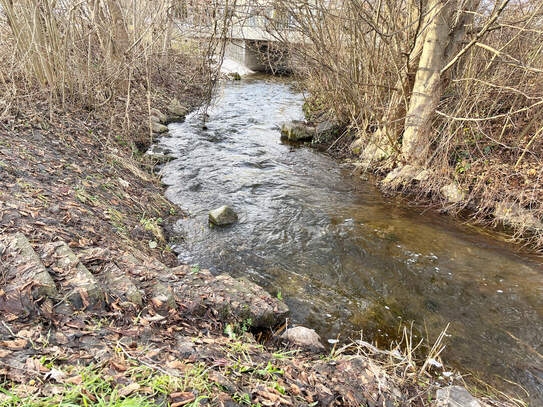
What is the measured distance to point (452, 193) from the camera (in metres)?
6.52

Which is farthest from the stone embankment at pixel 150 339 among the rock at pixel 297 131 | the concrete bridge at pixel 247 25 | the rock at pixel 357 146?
the rock at pixel 297 131

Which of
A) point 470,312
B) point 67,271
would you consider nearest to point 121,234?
point 67,271

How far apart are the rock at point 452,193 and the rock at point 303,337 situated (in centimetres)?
459

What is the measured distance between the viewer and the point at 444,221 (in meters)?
6.08

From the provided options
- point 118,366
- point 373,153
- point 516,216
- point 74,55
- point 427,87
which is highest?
point 427,87

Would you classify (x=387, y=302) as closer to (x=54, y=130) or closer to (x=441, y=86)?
(x=441, y=86)

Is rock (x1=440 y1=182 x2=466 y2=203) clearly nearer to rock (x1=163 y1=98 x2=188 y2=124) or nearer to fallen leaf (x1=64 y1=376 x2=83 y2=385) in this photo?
fallen leaf (x1=64 y1=376 x2=83 y2=385)

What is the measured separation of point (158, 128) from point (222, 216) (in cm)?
547

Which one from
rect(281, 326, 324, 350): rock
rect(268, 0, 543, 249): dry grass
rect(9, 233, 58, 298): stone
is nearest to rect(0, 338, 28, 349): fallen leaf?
rect(9, 233, 58, 298): stone

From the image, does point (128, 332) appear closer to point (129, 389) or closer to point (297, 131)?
point (129, 389)

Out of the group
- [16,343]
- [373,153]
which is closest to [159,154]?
[373,153]

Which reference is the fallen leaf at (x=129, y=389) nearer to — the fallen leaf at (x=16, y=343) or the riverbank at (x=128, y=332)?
the riverbank at (x=128, y=332)

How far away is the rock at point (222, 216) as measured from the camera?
558cm

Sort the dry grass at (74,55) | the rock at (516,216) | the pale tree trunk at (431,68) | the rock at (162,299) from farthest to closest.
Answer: the pale tree trunk at (431,68) → the dry grass at (74,55) → the rock at (516,216) → the rock at (162,299)
